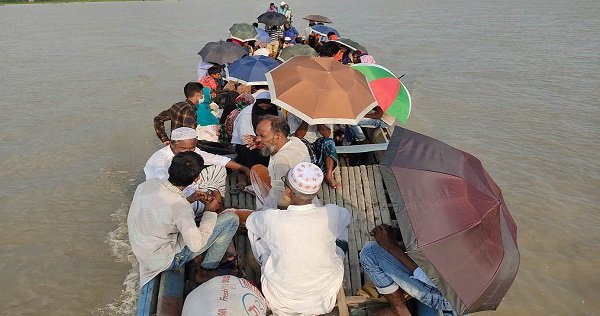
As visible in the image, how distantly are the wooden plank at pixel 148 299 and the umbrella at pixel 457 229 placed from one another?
181 centimetres

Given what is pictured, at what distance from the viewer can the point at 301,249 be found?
2541mm

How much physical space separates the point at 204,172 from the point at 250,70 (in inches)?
96.0

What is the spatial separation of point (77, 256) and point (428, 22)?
67.9 feet

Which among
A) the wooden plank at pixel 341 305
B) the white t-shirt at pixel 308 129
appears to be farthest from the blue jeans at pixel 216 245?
the white t-shirt at pixel 308 129

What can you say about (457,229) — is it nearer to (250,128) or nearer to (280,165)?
(280,165)

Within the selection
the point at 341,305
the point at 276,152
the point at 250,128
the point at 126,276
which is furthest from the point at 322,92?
the point at 126,276

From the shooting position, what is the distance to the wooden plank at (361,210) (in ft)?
13.1

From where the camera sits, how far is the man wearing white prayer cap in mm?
3420

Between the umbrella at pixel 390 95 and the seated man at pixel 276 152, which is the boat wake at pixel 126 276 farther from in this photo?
the umbrella at pixel 390 95

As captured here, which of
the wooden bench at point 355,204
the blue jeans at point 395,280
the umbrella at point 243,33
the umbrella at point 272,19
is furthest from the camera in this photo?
the umbrella at point 272,19

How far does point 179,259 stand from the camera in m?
3.08

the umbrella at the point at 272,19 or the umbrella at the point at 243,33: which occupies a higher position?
the umbrella at the point at 272,19

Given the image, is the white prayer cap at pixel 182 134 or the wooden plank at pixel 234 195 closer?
the white prayer cap at pixel 182 134

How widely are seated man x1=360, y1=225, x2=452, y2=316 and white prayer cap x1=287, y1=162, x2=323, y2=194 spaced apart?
0.63m
